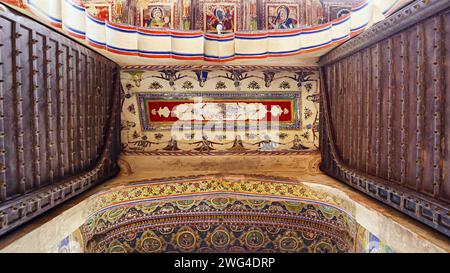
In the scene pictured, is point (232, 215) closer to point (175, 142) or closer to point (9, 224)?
point (175, 142)

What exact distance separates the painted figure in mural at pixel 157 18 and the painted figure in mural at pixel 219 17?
24.2 inches

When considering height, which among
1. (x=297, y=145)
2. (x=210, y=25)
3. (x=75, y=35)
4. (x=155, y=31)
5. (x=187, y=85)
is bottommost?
(x=297, y=145)

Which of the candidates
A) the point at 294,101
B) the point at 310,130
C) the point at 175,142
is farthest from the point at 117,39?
the point at 310,130

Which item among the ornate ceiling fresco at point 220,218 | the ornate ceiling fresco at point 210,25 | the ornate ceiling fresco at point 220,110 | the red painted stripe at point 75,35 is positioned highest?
the ornate ceiling fresco at point 210,25

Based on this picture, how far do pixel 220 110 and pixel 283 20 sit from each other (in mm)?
1656

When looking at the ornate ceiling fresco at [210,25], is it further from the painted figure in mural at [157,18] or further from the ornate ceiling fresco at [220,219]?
the ornate ceiling fresco at [220,219]

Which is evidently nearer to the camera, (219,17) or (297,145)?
(219,17)

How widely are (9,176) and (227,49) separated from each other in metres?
2.63

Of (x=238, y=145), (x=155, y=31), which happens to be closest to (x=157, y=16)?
(x=155, y=31)

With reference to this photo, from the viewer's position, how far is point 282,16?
3928 millimetres

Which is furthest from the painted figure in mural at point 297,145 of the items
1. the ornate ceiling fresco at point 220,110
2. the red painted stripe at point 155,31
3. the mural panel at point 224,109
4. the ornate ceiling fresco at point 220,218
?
the red painted stripe at point 155,31

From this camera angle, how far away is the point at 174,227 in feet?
12.8

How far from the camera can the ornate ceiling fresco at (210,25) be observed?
243 cm

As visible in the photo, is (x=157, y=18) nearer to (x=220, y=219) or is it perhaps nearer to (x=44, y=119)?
(x=44, y=119)
